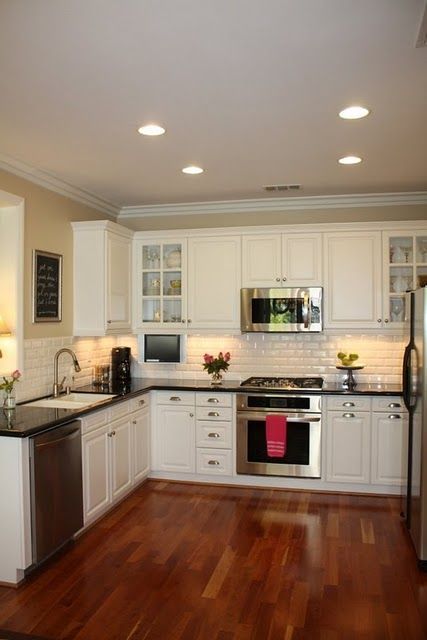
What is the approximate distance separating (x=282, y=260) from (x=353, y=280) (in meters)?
0.68

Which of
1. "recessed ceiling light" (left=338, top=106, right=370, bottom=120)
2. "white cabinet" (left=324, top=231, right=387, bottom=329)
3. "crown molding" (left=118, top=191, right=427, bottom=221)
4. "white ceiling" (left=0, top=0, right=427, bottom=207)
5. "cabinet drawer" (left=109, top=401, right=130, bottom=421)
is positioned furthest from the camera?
"crown molding" (left=118, top=191, right=427, bottom=221)

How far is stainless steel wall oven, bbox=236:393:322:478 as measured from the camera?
484cm

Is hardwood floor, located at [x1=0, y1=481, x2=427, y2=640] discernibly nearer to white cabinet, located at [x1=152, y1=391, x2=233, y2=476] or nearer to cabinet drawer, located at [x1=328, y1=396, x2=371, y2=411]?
white cabinet, located at [x1=152, y1=391, x2=233, y2=476]

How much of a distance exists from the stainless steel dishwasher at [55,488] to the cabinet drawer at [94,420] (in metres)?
0.12

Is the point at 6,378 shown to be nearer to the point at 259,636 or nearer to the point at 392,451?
the point at 259,636

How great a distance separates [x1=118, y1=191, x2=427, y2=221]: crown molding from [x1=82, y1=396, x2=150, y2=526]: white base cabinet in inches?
79.7

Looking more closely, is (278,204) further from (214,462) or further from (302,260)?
Result: (214,462)

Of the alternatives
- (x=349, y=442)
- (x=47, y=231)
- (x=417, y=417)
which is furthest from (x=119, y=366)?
(x=417, y=417)

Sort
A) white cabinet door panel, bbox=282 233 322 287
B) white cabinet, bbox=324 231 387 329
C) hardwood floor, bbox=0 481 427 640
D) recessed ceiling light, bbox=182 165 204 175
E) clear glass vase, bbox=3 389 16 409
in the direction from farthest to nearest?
white cabinet door panel, bbox=282 233 322 287 → white cabinet, bbox=324 231 387 329 → recessed ceiling light, bbox=182 165 204 175 → clear glass vase, bbox=3 389 16 409 → hardwood floor, bbox=0 481 427 640

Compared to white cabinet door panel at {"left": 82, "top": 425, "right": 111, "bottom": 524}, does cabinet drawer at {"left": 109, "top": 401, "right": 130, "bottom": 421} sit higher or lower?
higher

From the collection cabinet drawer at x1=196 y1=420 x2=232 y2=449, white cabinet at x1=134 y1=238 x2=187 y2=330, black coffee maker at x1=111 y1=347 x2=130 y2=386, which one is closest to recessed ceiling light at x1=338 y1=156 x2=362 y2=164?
white cabinet at x1=134 y1=238 x2=187 y2=330

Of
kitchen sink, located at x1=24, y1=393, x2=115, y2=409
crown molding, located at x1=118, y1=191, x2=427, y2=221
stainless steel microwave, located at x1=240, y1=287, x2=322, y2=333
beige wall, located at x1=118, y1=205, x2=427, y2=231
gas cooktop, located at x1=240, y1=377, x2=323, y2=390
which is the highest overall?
crown molding, located at x1=118, y1=191, x2=427, y2=221

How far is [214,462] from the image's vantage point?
5.08 m

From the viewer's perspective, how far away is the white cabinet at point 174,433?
513 centimetres
